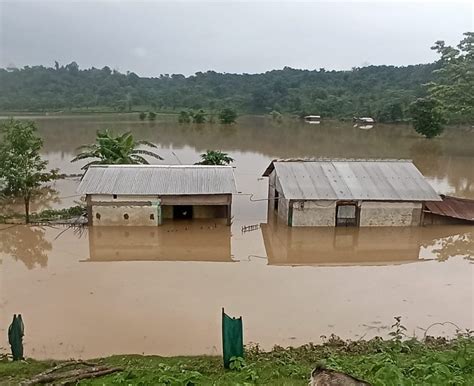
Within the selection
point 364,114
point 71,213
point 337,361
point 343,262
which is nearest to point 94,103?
point 364,114

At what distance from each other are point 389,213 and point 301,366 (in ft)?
35.6

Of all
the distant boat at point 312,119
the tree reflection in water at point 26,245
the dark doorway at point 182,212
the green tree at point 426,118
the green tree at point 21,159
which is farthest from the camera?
the distant boat at point 312,119

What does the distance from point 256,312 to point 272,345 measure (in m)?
1.49

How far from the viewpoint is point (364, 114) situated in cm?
6303

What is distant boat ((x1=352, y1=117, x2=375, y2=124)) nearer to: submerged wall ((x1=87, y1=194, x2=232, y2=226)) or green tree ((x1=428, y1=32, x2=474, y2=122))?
green tree ((x1=428, y1=32, x2=474, y2=122))

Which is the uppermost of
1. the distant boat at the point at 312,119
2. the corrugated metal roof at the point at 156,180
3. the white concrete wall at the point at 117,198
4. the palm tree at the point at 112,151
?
the distant boat at the point at 312,119

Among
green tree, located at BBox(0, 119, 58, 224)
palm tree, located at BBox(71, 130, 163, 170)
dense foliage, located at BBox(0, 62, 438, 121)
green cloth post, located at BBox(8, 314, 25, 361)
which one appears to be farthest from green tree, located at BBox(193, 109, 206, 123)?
green cloth post, located at BBox(8, 314, 25, 361)

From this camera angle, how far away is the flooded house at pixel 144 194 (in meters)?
16.5

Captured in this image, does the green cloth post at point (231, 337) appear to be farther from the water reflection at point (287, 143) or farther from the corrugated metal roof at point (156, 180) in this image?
the water reflection at point (287, 143)

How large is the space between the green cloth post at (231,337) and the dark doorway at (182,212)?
10.7 m

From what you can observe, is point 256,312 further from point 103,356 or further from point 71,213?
point 71,213

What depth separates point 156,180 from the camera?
56.7 feet

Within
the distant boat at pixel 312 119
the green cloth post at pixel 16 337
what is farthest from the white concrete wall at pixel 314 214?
the distant boat at pixel 312 119

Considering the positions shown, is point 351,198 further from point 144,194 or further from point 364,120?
point 364,120
